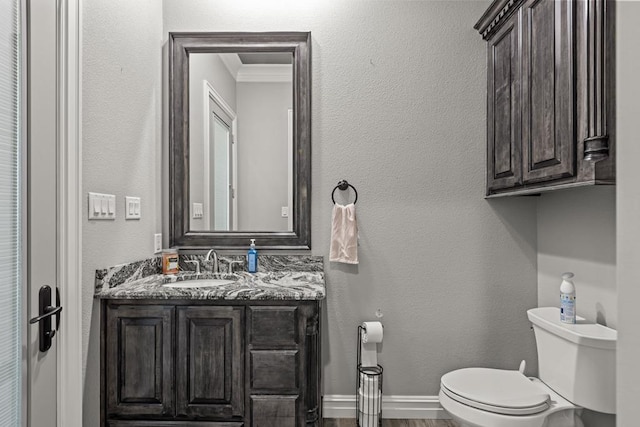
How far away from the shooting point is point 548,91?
1.77 meters

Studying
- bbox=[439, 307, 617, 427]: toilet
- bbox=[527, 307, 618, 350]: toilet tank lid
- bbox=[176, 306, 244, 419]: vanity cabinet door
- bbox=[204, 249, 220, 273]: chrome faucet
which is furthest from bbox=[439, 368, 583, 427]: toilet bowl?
bbox=[204, 249, 220, 273]: chrome faucet

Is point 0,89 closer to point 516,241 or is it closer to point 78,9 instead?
point 78,9

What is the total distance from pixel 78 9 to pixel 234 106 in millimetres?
959

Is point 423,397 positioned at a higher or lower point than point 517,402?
lower

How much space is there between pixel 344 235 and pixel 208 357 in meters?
0.99

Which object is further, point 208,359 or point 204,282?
point 204,282

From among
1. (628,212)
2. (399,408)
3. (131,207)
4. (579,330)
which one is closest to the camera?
(628,212)

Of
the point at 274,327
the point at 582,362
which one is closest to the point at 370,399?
the point at 274,327

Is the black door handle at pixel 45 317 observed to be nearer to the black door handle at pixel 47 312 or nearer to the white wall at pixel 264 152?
the black door handle at pixel 47 312

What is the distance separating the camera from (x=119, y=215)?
2031 mm

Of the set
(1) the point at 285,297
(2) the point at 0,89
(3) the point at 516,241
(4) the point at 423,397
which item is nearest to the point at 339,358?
(4) the point at 423,397

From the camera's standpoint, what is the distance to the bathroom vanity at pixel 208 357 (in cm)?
183

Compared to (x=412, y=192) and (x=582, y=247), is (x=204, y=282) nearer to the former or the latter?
(x=412, y=192)

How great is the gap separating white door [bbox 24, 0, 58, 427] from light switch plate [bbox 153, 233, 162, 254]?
2.82 feet
